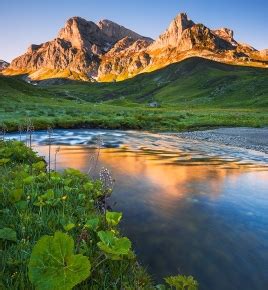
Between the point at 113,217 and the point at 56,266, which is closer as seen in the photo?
the point at 56,266

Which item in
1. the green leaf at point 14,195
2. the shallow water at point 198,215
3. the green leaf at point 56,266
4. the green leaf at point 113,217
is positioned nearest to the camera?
the green leaf at point 56,266

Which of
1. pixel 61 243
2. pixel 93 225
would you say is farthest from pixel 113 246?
pixel 93 225

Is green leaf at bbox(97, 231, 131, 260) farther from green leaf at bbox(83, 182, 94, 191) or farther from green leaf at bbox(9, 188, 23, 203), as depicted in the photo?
green leaf at bbox(83, 182, 94, 191)

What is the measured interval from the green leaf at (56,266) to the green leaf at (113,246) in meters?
0.76

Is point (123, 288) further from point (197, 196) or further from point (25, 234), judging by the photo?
point (197, 196)

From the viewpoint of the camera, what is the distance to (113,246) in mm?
5539

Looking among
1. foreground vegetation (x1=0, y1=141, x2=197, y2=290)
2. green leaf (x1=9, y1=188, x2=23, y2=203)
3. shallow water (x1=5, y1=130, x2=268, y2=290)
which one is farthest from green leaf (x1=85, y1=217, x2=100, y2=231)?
green leaf (x1=9, y1=188, x2=23, y2=203)

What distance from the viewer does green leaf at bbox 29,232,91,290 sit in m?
4.38

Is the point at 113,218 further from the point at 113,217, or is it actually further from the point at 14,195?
the point at 14,195

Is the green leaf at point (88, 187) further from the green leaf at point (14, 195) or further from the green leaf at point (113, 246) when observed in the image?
the green leaf at point (113, 246)

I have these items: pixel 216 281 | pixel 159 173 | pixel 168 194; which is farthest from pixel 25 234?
pixel 159 173

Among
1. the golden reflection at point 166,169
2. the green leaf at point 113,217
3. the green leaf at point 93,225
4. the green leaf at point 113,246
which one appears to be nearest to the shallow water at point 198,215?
the golden reflection at point 166,169

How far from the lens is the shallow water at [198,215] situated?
829 cm

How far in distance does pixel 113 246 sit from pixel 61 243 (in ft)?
3.65
